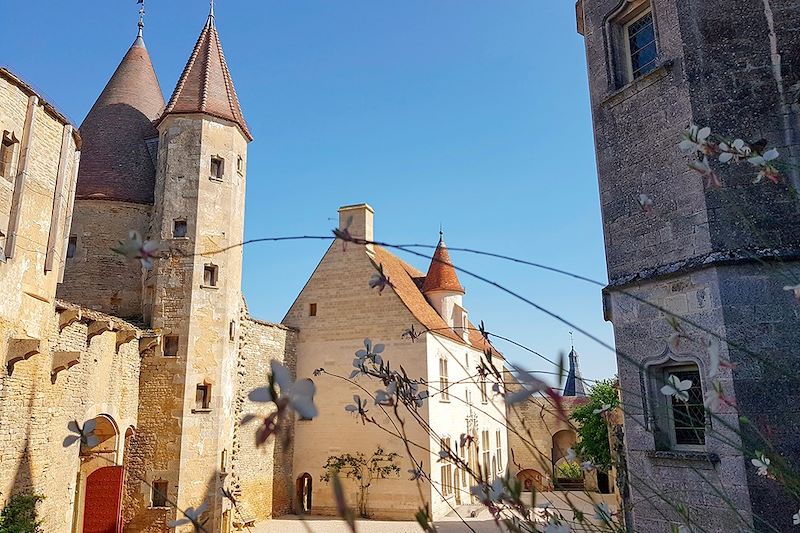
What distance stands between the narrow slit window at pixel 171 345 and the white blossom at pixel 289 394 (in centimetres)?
1448

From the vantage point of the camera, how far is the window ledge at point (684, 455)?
555cm

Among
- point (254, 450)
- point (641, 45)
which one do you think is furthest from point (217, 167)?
point (641, 45)

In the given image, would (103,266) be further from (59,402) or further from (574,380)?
(574,380)

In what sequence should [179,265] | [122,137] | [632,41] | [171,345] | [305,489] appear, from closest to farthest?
[632,41] → [171,345] → [179,265] → [122,137] → [305,489]

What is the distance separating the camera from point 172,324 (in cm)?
1483

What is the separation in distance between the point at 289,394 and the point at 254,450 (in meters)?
16.3

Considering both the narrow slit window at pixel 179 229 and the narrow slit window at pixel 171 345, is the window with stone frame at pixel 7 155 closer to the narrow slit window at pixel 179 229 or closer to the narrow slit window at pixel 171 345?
the narrow slit window at pixel 179 229

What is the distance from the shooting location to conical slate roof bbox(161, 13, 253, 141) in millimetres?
16406

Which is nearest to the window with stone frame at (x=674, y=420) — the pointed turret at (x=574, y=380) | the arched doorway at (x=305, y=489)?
the pointed turret at (x=574, y=380)

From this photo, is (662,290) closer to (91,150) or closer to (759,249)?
(759,249)

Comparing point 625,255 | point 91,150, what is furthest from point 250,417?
point 91,150

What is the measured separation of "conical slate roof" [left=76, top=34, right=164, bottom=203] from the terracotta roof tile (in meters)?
7.82

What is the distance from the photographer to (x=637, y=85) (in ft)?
22.9

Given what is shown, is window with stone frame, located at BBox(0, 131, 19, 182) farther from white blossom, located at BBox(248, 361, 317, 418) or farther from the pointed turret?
white blossom, located at BBox(248, 361, 317, 418)
